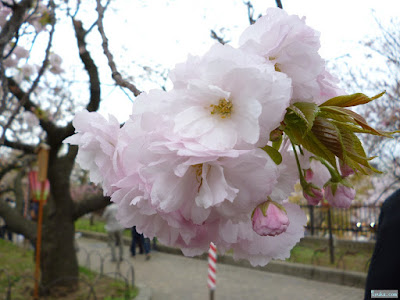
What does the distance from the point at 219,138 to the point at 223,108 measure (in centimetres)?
6

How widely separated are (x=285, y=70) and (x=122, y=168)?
31 cm

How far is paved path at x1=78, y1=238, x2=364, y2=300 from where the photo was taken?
705cm

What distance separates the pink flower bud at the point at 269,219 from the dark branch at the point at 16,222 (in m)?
6.25

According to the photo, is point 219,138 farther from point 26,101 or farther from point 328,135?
point 26,101

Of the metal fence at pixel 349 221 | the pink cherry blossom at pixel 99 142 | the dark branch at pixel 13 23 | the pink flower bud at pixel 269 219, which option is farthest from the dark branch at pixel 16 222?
the metal fence at pixel 349 221

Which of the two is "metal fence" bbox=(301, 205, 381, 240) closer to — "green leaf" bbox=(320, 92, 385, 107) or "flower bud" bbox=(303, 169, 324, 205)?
"flower bud" bbox=(303, 169, 324, 205)

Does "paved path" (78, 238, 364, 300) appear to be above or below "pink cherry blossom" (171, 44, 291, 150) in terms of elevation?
below

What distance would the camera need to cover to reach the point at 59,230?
6125 mm

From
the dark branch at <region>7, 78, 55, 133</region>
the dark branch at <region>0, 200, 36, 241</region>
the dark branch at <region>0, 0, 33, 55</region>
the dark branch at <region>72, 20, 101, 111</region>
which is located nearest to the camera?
the dark branch at <region>0, 0, 33, 55</region>

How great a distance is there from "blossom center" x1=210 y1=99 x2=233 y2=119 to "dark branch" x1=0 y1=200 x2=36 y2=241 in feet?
20.6

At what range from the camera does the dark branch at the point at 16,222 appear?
19.6 feet

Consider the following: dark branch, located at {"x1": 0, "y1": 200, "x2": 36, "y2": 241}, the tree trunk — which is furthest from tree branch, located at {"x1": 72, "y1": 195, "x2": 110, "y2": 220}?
dark branch, located at {"x1": 0, "y1": 200, "x2": 36, "y2": 241}

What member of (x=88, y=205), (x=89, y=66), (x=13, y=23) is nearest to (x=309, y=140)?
(x=13, y=23)

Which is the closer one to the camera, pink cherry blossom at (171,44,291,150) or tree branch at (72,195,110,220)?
pink cherry blossom at (171,44,291,150)
